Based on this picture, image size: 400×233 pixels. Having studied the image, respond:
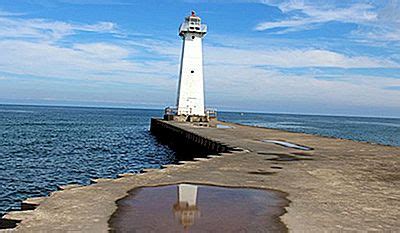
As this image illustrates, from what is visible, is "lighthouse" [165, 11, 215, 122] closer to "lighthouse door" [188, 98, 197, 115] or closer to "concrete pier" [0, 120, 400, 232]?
"lighthouse door" [188, 98, 197, 115]

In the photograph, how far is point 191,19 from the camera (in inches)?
1629

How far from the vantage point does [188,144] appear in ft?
89.3

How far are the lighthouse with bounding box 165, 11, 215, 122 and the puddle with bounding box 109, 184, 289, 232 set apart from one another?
32.6 meters

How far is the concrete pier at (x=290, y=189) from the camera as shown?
→ 6004mm

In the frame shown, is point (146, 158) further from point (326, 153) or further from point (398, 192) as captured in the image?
point (398, 192)

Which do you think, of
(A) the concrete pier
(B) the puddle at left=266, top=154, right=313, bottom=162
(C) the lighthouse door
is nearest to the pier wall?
(B) the puddle at left=266, top=154, right=313, bottom=162

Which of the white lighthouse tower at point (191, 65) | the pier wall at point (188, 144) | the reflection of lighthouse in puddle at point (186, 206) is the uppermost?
the white lighthouse tower at point (191, 65)

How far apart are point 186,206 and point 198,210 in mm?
318

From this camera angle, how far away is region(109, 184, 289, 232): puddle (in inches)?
228

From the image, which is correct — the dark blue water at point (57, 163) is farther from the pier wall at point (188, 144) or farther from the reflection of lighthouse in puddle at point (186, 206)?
the reflection of lighthouse in puddle at point (186, 206)

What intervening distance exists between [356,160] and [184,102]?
2849cm

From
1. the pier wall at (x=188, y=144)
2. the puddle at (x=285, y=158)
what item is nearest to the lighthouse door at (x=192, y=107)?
the pier wall at (x=188, y=144)

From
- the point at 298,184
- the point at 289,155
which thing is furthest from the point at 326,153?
the point at 298,184

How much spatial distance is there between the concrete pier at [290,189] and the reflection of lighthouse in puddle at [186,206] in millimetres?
883
